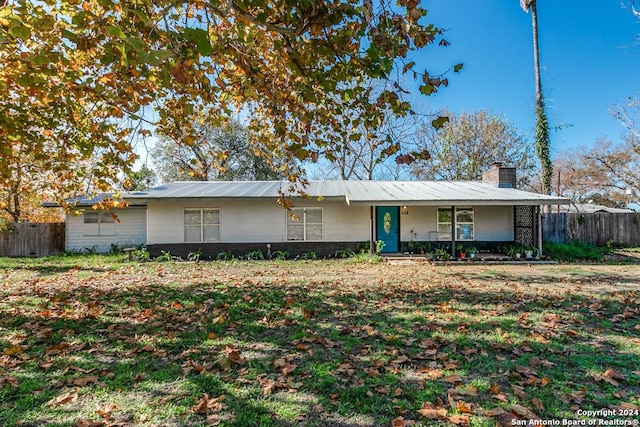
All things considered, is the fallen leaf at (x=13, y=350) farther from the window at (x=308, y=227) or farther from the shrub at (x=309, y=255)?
the window at (x=308, y=227)

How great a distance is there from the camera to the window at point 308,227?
→ 1441 cm

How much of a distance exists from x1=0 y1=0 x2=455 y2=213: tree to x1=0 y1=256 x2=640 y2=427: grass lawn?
2.27 m

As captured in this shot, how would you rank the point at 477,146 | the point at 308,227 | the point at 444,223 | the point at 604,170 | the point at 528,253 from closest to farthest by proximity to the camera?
the point at 528,253
the point at 308,227
the point at 444,223
the point at 477,146
the point at 604,170

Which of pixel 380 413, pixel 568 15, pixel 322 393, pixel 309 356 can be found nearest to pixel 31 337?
pixel 309 356

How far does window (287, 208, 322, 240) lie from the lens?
14.4m

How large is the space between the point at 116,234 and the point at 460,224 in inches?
640

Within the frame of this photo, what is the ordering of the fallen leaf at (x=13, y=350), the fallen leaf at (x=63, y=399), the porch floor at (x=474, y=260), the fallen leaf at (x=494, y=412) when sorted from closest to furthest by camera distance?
1. the fallen leaf at (x=494, y=412)
2. the fallen leaf at (x=63, y=399)
3. the fallen leaf at (x=13, y=350)
4. the porch floor at (x=474, y=260)

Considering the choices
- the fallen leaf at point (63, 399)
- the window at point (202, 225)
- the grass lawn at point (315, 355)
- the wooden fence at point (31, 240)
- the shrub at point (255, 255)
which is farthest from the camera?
the wooden fence at point (31, 240)

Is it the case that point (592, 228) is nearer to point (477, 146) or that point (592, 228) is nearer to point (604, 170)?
point (477, 146)

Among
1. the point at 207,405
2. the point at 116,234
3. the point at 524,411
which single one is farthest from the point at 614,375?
the point at 116,234

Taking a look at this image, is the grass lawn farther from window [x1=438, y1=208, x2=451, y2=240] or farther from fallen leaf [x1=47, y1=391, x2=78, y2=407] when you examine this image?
window [x1=438, y1=208, x2=451, y2=240]

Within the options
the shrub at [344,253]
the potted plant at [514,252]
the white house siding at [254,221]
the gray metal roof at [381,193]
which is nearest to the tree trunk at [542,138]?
the gray metal roof at [381,193]

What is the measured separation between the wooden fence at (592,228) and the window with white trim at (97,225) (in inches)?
834

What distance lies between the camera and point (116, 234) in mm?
16531
